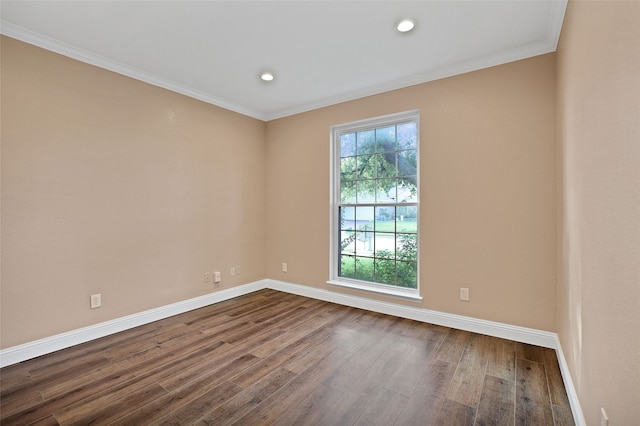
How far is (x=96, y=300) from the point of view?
9.05ft

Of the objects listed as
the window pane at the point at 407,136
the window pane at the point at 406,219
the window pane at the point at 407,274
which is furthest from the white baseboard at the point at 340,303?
the window pane at the point at 407,136

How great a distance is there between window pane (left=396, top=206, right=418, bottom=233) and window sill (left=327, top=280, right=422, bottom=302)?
2.33ft

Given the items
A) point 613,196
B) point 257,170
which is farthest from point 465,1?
point 257,170

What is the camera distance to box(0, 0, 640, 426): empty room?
1652 millimetres

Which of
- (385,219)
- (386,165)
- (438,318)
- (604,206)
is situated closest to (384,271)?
(385,219)

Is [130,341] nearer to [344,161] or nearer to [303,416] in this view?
[303,416]

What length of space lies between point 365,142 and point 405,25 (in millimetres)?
1549

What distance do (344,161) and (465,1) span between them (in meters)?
2.16

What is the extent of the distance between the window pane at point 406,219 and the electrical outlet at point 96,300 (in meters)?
3.17

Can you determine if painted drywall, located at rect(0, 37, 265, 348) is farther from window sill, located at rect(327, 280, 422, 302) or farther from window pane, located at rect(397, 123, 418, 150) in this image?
window pane, located at rect(397, 123, 418, 150)

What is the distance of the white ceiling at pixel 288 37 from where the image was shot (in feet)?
6.91

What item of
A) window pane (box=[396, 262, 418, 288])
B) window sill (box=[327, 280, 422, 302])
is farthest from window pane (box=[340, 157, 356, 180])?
window sill (box=[327, 280, 422, 302])

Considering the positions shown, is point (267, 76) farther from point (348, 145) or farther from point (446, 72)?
point (446, 72)

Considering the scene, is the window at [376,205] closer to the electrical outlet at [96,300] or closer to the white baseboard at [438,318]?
the white baseboard at [438,318]
